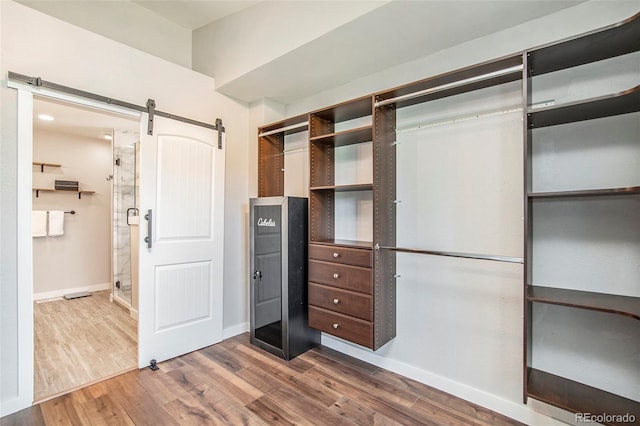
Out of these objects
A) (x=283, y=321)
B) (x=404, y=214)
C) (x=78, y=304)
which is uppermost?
(x=404, y=214)

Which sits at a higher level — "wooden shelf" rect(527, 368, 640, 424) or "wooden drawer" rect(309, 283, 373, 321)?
"wooden drawer" rect(309, 283, 373, 321)

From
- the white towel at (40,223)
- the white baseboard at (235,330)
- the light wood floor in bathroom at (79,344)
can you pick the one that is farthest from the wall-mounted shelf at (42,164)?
the white baseboard at (235,330)

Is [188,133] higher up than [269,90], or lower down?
lower down

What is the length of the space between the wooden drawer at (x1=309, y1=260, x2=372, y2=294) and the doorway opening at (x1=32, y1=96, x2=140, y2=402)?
1975 millimetres

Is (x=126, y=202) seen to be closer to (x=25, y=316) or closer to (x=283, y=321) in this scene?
(x=25, y=316)

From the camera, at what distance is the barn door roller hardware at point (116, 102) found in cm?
197

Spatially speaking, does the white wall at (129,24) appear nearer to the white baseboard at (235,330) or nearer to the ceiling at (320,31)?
the ceiling at (320,31)

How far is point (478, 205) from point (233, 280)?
253 cm

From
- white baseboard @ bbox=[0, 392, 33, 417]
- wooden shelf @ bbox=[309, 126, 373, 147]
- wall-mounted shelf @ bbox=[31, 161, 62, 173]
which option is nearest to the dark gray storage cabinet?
wooden shelf @ bbox=[309, 126, 373, 147]

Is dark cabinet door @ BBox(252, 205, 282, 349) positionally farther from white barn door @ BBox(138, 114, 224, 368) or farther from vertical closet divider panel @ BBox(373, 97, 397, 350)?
vertical closet divider panel @ BBox(373, 97, 397, 350)

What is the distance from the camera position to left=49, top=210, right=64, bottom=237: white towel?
455 centimetres

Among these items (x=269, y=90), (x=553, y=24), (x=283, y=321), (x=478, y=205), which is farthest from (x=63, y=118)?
(x=553, y=24)

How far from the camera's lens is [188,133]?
2.83 metres

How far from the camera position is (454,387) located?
2.17 meters
